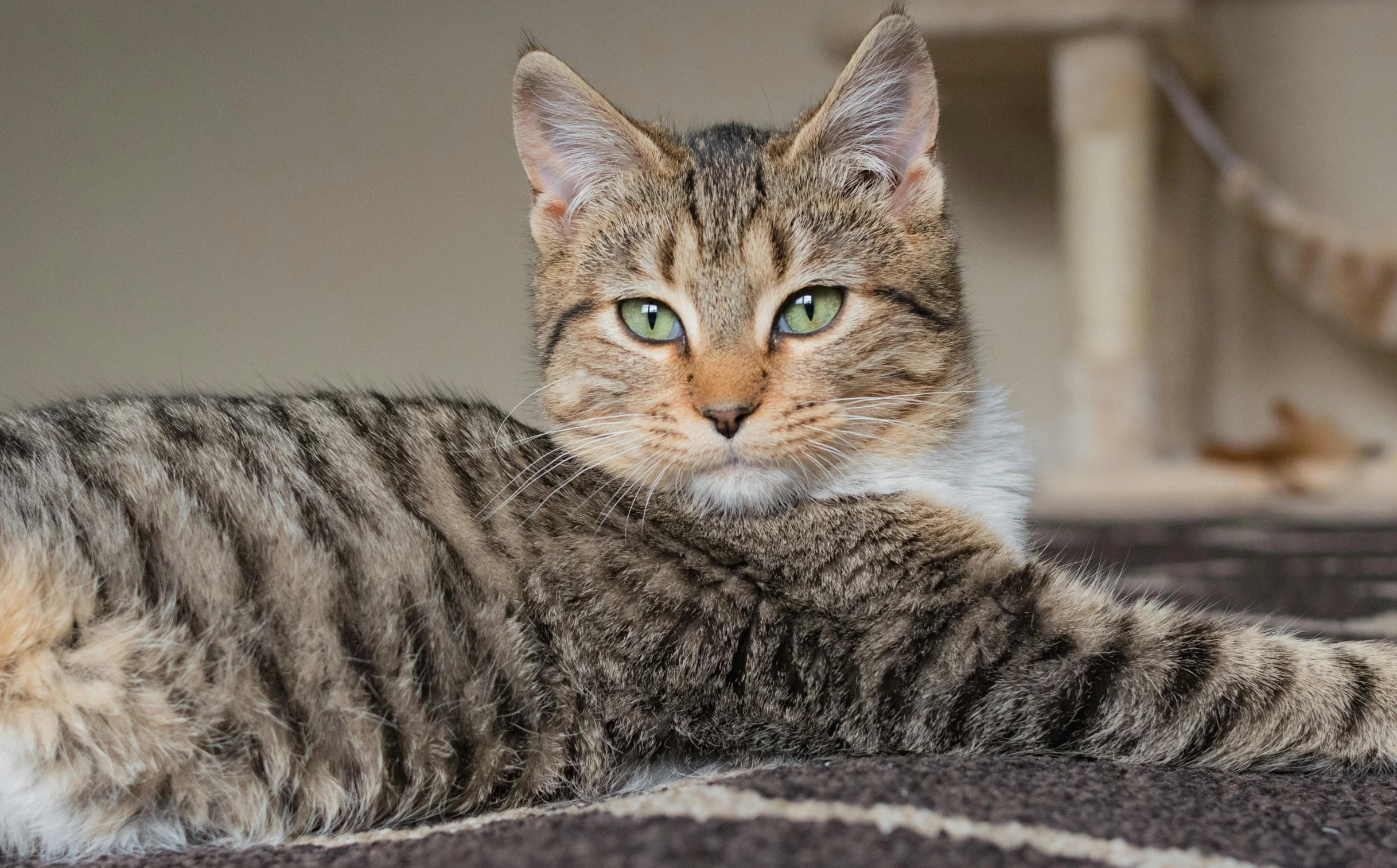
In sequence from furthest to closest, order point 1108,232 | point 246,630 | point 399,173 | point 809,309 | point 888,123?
1. point 399,173
2. point 1108,232
3. point 888,123
4. point 809,309
5. point 246,630

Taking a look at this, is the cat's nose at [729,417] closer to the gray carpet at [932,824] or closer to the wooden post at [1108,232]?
the gray carpet at [932,824]

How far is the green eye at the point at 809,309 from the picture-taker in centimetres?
115

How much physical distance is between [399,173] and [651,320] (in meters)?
3.03

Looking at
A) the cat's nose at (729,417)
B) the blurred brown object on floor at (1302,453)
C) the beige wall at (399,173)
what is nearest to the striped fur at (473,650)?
the cat's nose at (729,417)

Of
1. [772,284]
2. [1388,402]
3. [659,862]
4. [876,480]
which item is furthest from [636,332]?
[1388,402]

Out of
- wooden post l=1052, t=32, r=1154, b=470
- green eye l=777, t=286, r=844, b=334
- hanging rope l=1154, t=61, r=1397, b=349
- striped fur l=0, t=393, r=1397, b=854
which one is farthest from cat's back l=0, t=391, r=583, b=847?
hanging rope l=1154, t=61, r=1397, b=349

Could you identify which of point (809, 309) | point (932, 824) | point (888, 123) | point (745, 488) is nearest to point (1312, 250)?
point (888, 123)

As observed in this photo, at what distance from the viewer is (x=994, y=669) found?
99cm

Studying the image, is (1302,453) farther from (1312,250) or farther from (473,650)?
(473,650)

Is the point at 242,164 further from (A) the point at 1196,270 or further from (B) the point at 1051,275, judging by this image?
(A) the point at 1196,270

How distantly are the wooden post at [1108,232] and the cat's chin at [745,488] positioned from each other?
2.29 metres

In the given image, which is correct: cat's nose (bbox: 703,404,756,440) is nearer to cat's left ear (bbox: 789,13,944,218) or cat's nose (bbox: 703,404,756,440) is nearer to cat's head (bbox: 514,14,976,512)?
cat's head (bbox: 514,14,976,512)

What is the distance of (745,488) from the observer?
1116 millimetres

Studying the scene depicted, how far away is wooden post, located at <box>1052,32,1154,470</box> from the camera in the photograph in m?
3.09
